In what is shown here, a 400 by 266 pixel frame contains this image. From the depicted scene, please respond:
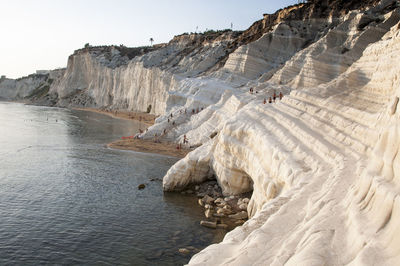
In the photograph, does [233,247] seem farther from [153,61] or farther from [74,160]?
[153,61]

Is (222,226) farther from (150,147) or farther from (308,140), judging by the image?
(150,147)

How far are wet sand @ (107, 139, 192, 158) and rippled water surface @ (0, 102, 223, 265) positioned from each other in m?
2.62

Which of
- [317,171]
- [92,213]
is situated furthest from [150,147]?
[317,171]

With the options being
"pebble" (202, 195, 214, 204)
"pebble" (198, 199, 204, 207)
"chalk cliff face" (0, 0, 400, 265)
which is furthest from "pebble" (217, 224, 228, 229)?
"pebble" (202, 195, 214, 204)

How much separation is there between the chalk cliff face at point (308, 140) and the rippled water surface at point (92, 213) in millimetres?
3297

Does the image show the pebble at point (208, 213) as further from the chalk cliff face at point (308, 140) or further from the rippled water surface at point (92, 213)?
the chalk cliff face at point (308, 140)

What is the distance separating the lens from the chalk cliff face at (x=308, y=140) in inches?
322

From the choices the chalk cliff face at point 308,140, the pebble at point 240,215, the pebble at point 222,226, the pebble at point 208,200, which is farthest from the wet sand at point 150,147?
the pebble at point 222,226

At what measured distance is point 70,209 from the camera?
860 inches

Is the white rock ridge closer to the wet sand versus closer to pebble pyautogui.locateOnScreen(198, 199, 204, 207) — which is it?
pebble pyautogui.locateOnScreen(198, 199, 204, 207)

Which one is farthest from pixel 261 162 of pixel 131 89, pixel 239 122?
pixel 131 89

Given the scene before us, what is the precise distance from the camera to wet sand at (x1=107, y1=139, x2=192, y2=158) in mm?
39969

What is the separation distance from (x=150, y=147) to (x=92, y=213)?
2170cm

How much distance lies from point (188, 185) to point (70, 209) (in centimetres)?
793
